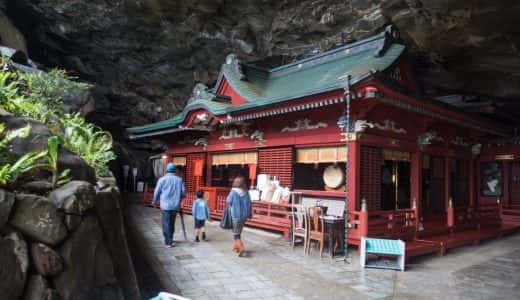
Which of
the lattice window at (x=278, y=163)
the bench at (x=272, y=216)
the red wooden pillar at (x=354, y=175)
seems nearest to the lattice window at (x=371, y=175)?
the red wooden pillar at (x=354, y=175)

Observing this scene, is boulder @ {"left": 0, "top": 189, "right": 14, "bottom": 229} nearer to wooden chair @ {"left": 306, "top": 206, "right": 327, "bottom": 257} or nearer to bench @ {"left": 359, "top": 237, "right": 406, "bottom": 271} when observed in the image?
wooden chair @ {"left": 306, "top": 206, "right": 327, "bottom": 257}

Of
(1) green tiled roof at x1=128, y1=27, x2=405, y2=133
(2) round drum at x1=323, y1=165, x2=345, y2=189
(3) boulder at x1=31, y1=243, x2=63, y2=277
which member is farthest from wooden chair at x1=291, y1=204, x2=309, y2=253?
(3) boulder at x1=31, y1=243, x2=63, y2=277

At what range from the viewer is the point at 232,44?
2002cm

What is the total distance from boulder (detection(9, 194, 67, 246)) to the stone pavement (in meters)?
2.43

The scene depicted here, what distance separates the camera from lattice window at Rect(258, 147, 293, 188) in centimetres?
1127

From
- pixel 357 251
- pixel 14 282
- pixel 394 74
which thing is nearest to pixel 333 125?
pixel 394 74

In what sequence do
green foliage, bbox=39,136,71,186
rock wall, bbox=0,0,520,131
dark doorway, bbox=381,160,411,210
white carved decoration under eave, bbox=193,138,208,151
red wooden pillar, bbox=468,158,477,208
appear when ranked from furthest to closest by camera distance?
white carved decoration under eave, bbox=193,138,208,151 < red wooden pillar, bbox=468,158,477,208 < dark doorway, bbox=381,160,411,210 < rock wall, bbox=0,0,520,131 < green foliage, bbox=39,136,71,186

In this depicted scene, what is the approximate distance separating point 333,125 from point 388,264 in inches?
165

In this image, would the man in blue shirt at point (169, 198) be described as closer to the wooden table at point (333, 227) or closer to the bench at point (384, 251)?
the wooden table at point (333, 227)

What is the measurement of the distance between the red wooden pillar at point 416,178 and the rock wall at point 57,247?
8855 mm

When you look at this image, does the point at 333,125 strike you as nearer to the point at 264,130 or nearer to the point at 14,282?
the point at 264,130

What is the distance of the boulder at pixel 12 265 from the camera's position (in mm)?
2910

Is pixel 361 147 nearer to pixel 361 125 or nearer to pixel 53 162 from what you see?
pixel 361 125

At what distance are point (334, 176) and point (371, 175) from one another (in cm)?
137
